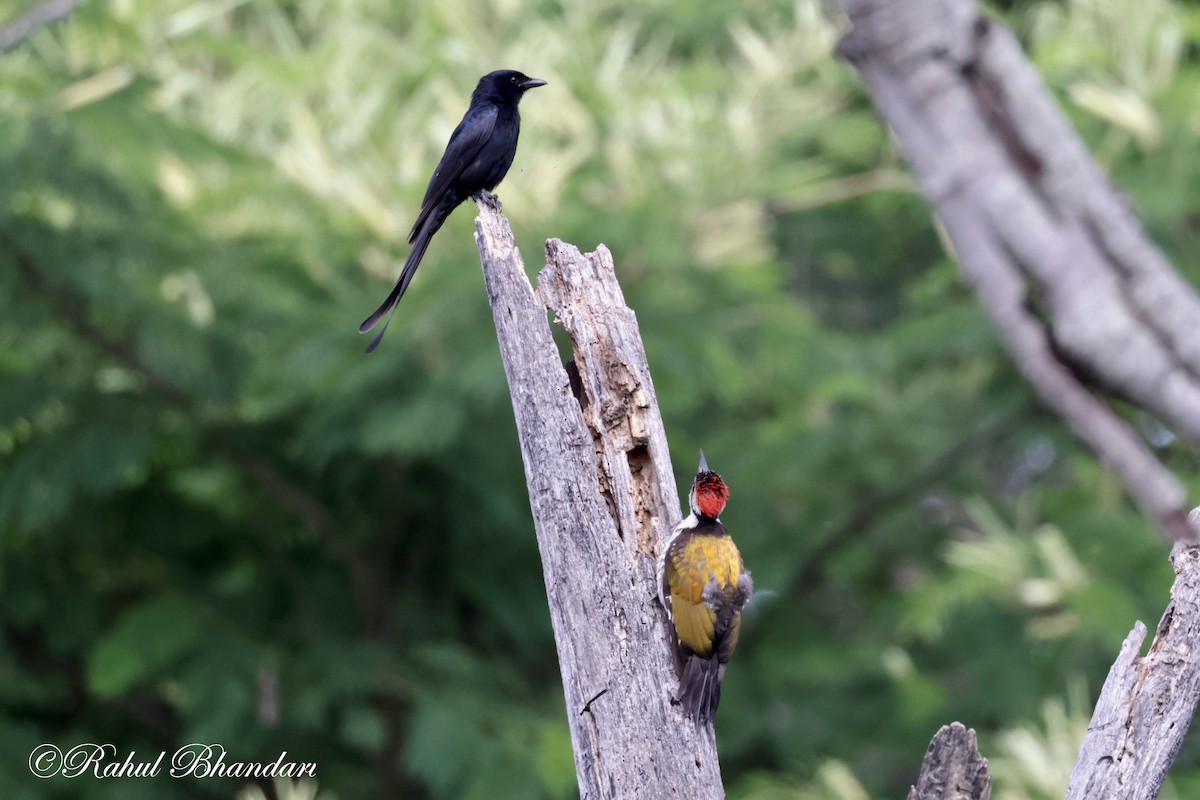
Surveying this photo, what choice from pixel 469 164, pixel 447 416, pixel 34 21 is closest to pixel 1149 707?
pixel 469 164

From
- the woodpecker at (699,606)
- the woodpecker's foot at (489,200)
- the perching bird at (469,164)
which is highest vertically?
the perching bird at (469,164)

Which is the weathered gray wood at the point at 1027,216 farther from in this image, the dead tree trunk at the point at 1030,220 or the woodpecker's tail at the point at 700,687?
the woodpecker's tail at the point at 700,687

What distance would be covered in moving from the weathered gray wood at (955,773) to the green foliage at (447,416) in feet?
6.88

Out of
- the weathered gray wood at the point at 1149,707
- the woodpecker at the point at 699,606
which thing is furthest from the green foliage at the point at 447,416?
the woodpecker at the point at 699,606

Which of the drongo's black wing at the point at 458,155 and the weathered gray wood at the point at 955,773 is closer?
the weathered gray wood at the point at 955,773

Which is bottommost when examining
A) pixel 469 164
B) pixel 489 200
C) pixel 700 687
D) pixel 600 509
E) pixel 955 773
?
pixel 955 773

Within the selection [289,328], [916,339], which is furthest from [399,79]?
[916,339]

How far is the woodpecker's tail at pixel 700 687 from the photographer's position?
9.36 feet

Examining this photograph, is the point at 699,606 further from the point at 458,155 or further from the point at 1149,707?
the point at 458,155

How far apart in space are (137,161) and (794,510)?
462cm

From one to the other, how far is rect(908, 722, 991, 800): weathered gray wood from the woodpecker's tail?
49cm

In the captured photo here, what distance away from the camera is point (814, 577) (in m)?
7.97

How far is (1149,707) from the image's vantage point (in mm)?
2611

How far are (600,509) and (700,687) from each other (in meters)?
0.48
